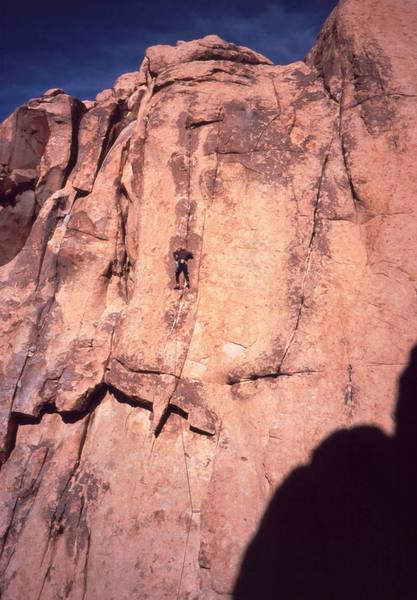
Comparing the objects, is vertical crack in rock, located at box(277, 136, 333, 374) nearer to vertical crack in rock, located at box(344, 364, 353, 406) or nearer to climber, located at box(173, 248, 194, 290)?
vertical crack in rock, located at box(344, 364, 353, 406)

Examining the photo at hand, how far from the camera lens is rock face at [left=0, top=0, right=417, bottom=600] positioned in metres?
6.79

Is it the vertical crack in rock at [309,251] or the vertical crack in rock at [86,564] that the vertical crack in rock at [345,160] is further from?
the vertical crack in rock at [86,564]

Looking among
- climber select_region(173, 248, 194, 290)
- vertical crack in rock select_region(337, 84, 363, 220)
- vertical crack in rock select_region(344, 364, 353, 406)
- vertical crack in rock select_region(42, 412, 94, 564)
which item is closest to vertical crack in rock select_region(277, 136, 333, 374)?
vertical crack in rock select_region(337, 84, 363, 220)

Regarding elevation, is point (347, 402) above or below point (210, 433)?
above

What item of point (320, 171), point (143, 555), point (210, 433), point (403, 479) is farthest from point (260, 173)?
point (143, 555)

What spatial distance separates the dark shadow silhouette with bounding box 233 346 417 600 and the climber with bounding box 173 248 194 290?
15.7ft

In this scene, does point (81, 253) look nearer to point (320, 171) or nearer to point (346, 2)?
point (320, 171)

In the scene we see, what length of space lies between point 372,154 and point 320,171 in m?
1.19

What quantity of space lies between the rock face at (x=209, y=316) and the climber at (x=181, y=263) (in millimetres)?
241

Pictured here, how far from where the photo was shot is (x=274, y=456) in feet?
22.0

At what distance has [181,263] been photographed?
811cm

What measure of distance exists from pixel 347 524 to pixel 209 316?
16.2ft

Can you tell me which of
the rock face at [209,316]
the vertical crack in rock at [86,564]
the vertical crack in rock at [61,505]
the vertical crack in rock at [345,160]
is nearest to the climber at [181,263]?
the rock face at [209,316]

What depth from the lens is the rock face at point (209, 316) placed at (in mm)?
6793
